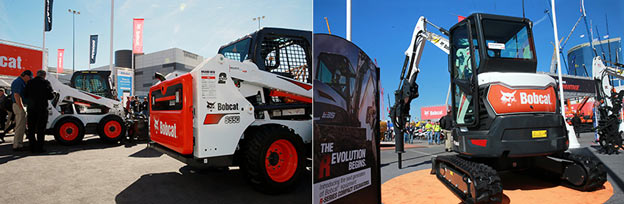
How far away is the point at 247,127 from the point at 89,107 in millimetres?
6090

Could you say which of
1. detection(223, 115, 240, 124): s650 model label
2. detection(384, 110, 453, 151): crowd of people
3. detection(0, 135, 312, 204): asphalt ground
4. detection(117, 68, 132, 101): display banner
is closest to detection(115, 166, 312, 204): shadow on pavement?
detection(0, 135, 312, 204): asphalt ground

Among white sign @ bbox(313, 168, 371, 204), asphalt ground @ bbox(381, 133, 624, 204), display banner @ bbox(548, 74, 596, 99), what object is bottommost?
asphalt ground @ bbox(381, 133, 624, 204)

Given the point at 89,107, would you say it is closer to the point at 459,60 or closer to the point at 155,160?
the point at 155,160

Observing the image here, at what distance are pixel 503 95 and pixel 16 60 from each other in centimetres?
1287

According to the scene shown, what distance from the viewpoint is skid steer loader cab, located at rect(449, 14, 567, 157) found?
318 centimetres

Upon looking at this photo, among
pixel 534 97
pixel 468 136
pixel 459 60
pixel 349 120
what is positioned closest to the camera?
pixel 349 120

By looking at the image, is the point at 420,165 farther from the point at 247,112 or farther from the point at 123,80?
the point at 123,80

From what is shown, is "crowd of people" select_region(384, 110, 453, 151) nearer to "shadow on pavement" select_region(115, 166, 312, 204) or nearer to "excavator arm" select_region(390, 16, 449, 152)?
"excavator arm" select_region(390, 16, 449, 152)

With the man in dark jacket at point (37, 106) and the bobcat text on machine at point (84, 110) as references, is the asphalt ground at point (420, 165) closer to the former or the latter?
the man in dark jacket at point (37, 106)

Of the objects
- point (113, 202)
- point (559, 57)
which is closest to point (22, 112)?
point (113, 202)

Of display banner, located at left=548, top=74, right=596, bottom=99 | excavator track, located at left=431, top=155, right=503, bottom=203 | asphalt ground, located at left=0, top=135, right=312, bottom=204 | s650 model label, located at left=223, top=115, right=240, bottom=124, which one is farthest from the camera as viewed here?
display banner, located at left=548, top=74, right=596, bottom=99

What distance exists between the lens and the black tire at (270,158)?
2.63 metres

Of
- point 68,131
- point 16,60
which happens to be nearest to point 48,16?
point 68,131

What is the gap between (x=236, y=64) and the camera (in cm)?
271
